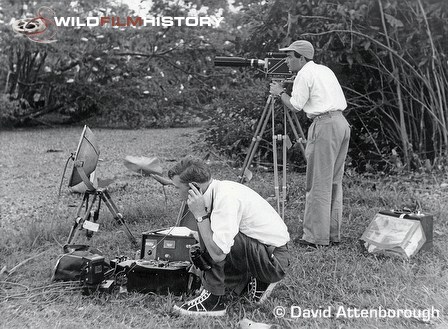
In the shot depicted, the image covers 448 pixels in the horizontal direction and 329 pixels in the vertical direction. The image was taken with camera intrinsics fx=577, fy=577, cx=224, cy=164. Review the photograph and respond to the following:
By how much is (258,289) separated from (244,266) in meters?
0.25

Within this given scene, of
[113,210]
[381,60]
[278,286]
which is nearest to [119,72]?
[381,60]

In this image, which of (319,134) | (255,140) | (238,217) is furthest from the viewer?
(255,140)

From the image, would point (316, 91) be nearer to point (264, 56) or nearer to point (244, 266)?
A: point (244, 266)

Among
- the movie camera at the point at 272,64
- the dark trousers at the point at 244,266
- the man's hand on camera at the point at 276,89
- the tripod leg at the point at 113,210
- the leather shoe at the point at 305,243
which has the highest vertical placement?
the movie camera at the point at 272,64

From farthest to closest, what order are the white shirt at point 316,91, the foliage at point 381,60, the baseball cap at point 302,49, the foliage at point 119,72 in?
the foliage at point 119,72, the foliage at point 381,60, the baseball cap at point 302,49, the white shirt at point 316,91

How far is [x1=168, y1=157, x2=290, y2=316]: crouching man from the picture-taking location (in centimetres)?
299

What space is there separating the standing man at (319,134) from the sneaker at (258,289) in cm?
110

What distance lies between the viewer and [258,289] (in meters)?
3.39

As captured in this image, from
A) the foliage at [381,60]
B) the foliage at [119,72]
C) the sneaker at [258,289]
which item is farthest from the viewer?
the foliage at [119,72]

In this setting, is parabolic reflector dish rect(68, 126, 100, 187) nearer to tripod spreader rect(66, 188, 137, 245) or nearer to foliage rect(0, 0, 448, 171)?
tripod spreader rect(66, 188, 137, 245)

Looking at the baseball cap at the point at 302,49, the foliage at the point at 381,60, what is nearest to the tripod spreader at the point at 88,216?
the baseball cap at the point at 302,49

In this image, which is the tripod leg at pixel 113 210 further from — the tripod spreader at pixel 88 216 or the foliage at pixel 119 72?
the foliage at pixel 119 72

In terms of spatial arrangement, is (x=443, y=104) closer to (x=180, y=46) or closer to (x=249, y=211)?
(x=249, y=211)

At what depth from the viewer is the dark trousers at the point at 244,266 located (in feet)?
10.4
